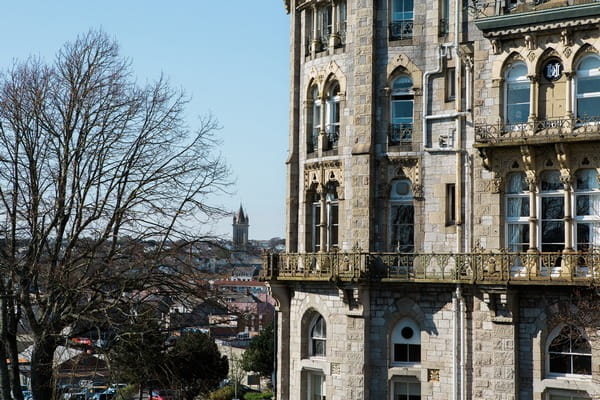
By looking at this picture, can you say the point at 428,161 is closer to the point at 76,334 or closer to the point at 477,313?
the point at 477,313

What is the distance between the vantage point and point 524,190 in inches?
1211

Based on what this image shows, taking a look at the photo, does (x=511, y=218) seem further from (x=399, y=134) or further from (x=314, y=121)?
(x=314, y=121)

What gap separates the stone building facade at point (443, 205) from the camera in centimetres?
2962

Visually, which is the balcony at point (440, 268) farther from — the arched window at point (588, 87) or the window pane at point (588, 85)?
the window pane at point (588, 85)

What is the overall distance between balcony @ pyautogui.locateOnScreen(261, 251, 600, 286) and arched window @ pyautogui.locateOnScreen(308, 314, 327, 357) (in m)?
1.86

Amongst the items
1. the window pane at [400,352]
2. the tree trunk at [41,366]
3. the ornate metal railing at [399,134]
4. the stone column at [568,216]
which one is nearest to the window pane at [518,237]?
the stone column at [568,216]

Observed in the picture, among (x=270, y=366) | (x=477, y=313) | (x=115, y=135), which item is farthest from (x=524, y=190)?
(x=270, y=366)

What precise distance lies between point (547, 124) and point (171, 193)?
39.1 ft

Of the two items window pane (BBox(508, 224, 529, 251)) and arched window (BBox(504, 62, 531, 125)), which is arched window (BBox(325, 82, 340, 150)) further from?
window pane (BBox(508, 224, 529, 251))

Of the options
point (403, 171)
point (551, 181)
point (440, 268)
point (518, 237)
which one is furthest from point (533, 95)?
point (440, 268)

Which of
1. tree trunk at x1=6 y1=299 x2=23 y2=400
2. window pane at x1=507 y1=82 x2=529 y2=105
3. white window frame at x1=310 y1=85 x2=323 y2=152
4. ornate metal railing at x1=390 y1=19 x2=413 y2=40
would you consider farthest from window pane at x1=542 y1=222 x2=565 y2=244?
tree trunk at x1=6 y1=299 x2=23 y2=400

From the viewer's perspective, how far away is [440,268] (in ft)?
104

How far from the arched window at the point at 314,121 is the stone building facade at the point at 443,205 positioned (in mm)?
53

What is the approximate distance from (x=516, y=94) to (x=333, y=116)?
277 inches
